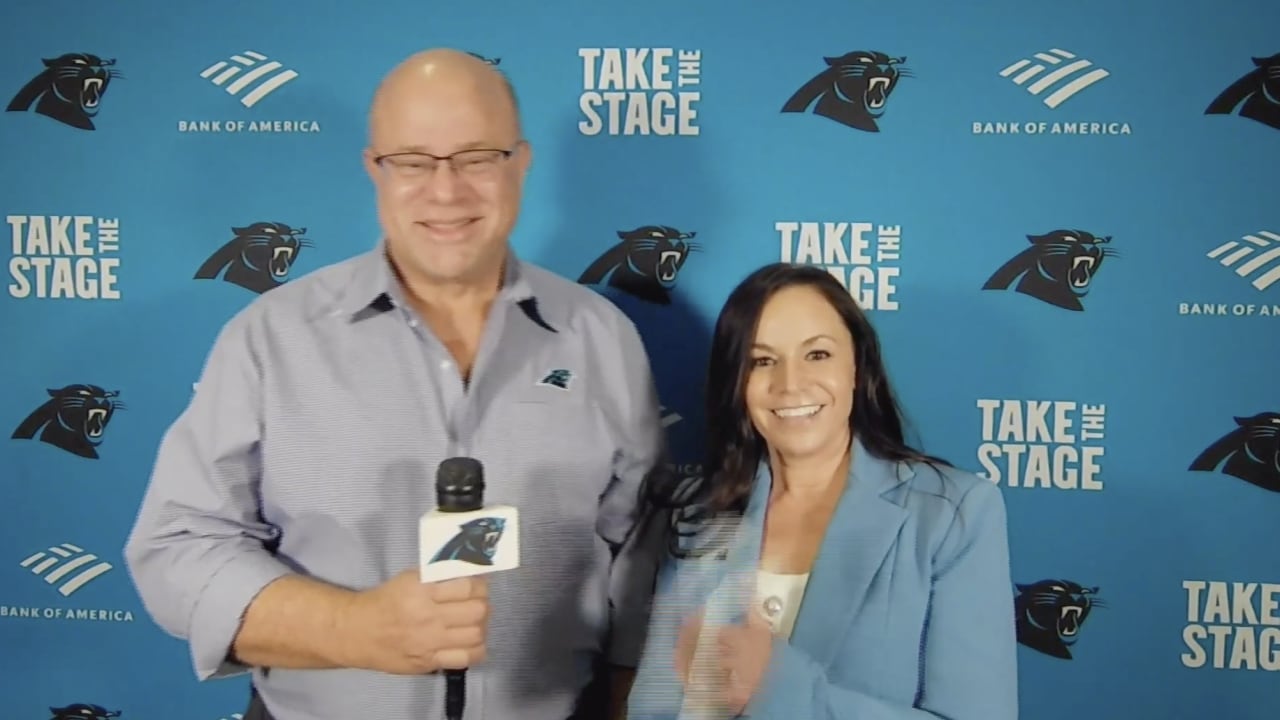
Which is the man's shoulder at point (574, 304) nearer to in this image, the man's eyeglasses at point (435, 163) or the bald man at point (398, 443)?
the bald man at point (398, 443)

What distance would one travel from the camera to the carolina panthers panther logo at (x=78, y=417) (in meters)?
2.08

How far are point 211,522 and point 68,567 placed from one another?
99cm

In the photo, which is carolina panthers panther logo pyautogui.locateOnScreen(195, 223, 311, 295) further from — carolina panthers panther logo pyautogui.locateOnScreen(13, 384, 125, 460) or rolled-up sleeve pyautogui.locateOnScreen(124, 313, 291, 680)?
rolled-up sleeve pyautogui.locateOnScreen(124, 313, 291, 680)

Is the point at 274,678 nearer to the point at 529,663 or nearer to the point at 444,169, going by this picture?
the point at 529,663

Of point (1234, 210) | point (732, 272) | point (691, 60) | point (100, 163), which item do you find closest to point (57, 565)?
point (100, 163)

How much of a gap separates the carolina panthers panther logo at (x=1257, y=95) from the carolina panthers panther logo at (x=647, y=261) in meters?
1.06

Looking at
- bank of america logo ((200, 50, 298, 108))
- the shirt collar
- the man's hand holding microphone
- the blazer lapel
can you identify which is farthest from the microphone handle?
bank of america logo ((200, 50, 298, 108))

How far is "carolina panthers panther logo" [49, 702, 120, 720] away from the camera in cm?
212

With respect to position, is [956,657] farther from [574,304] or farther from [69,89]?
[69,89]

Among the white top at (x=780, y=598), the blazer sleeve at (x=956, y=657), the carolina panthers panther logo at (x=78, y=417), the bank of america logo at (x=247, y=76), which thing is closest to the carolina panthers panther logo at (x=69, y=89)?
the bank of america logo at (x=247, y=76)

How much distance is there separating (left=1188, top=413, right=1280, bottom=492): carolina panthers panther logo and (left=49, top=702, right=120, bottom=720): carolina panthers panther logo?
7.93ft

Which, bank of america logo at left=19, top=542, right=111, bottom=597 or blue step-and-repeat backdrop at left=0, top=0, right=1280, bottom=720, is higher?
blue step-and-repeat backdrop at left=0, top=0, right=1280, bottom=720

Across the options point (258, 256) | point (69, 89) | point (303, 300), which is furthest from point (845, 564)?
point (69, 89)

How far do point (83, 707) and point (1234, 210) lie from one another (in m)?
2.70
